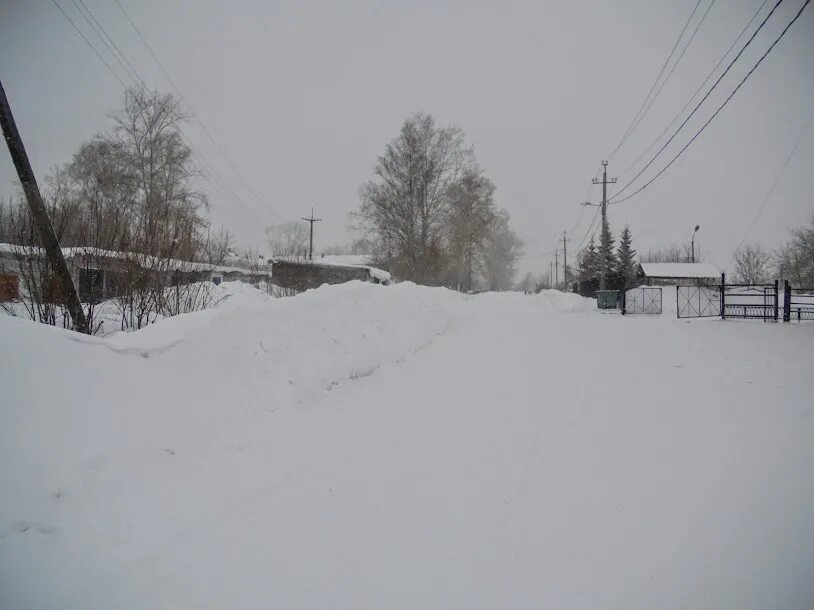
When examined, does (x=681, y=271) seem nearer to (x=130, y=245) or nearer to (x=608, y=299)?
(x=608, y=299)

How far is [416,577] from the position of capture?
1.84m

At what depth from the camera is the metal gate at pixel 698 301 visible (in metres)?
15.7

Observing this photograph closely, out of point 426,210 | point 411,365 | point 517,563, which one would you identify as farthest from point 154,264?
point 426,210

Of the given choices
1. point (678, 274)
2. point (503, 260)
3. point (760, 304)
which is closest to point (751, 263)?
point (678, 274)

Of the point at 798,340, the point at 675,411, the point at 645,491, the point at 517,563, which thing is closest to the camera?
the point at 517,563

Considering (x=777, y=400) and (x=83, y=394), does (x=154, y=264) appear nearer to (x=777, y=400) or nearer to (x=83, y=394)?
(x=83, y=394)

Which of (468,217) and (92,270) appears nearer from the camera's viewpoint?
(92,270)

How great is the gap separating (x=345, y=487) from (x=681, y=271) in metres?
50.9

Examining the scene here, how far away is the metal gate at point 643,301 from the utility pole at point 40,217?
2264cm

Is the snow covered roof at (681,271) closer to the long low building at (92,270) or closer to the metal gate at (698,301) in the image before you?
the metal gate at (698,301)

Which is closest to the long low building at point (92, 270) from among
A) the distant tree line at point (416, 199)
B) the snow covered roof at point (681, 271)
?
the distant tree line at point (416, 199)

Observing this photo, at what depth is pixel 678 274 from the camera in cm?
4109

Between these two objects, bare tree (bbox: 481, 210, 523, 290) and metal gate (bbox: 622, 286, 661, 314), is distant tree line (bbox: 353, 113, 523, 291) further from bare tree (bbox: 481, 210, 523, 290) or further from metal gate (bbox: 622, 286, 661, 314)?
bare tree (bbox: 481, 210, 523, 290)

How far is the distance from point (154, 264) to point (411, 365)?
3874 millimetres
